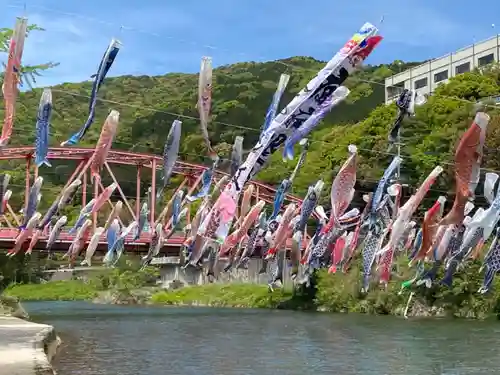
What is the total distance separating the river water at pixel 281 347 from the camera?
58.0 ft

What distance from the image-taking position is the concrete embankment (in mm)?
12062

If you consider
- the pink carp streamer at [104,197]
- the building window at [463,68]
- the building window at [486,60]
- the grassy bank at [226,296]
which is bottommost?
the grassy bank at [226,296]

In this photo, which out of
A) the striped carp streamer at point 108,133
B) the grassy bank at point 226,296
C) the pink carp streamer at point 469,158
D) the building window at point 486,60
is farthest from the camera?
the building window at point 486,60

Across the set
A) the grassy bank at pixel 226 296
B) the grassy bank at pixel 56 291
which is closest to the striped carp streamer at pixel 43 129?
the grassy bank at pixel 226 296

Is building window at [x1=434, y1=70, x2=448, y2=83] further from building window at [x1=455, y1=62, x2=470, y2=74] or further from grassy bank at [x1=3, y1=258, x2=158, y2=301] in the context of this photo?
grassy bank at [x1=3, y1=258, x2=158, y2=301]

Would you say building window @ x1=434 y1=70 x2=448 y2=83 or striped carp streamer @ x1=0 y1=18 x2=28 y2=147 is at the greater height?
building window @ x1=434 y1=70 x2=448 y2=83

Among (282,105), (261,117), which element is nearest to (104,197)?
(282,105)

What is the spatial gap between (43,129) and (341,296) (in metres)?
27.8

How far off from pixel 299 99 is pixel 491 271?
11.0 metres

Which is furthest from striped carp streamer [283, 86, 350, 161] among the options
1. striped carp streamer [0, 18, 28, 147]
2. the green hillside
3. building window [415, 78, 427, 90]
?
building window [415, 78, 427, 90]

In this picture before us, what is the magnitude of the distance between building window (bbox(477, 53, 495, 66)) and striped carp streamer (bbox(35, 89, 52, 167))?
49843 millimetres

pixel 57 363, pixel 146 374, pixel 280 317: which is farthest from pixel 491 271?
pixel 280 317

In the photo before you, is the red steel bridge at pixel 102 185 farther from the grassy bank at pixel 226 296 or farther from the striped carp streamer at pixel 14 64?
the striped carp streamer at pixel 14 64

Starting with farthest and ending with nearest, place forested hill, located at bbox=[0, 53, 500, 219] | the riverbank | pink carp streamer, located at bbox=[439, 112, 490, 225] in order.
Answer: forested hill, located at bbox=[0, 53, 500, 219] → the riverbank → pink carp streamer, located at bbox=[439, 112, 490, 225]
